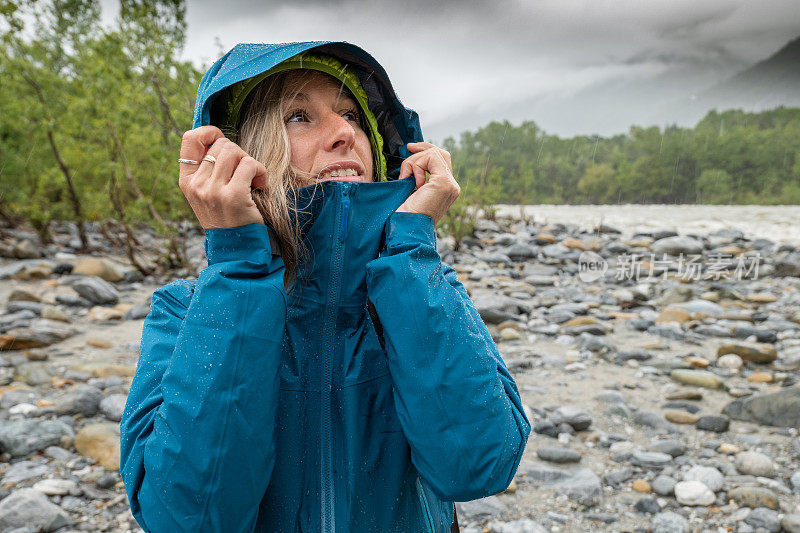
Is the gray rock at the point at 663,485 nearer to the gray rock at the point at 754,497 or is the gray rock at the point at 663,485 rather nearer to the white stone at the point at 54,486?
the gray rock at the point at 754,497

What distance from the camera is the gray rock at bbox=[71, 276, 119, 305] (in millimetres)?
7637

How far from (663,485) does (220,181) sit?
347cm

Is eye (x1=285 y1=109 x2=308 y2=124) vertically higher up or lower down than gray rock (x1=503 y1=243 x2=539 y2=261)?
higher up

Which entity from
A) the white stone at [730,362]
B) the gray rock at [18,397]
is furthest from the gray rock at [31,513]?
the white stone at [730,362]

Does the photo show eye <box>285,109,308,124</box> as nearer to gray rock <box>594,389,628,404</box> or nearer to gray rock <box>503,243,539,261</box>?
gray rock <box>594,389,628,404</box>

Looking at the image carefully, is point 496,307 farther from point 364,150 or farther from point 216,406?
point 216,406

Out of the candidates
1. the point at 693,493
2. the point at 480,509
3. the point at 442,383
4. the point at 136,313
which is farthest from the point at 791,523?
the point at 136,313

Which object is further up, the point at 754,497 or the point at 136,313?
the point at 136,313

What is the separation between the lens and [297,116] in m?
1.56

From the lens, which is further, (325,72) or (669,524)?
(669,524)

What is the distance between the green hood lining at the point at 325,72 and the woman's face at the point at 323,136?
0.04 meters

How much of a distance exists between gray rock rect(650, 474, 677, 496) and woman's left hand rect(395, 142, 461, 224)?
9.73 feet

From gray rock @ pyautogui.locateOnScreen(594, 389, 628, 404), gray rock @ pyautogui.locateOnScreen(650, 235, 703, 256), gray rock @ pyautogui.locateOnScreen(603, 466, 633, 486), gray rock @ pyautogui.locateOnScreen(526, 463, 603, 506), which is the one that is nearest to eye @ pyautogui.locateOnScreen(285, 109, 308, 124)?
gray rock @ pyautogui.locateOnScreen(526, 463, 603, 506)

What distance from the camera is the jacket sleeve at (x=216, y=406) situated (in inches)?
44.4
